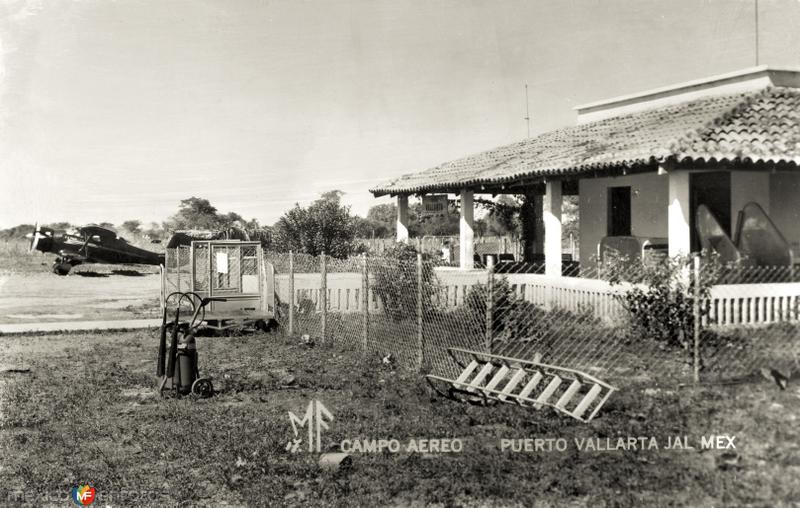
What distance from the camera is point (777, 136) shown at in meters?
11.4

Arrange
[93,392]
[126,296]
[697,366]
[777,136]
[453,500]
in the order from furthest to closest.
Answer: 1. [126,296]
2. [777,136]
3. [93,392]
4. [697,366]
5. [453,500]

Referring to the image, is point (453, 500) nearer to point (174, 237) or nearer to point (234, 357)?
point (234, 357)

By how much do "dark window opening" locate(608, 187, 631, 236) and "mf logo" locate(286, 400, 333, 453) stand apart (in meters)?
10.2

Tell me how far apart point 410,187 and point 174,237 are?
71.6 ft

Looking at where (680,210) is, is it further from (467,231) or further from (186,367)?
(186,367)

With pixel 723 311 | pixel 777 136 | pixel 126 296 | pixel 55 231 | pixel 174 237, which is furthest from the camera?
pixel 174 237

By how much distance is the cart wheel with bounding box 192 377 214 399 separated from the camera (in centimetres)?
755

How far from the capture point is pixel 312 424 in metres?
6.00

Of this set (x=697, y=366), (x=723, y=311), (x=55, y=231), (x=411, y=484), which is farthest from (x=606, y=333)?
(x=55, y=231)

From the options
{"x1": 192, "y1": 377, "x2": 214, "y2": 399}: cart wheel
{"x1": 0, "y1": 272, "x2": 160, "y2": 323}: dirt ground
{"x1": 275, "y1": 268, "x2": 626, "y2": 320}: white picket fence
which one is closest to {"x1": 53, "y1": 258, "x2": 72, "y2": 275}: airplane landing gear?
{"x1": 0, "y1": 272, "x2": 160, "y2": 323}: dirt ground

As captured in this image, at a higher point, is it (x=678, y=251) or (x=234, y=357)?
(x=678, y=251)

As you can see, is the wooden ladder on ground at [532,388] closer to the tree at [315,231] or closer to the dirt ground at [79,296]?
the dirt ground at [79,296]

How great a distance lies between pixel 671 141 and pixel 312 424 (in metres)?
7.71

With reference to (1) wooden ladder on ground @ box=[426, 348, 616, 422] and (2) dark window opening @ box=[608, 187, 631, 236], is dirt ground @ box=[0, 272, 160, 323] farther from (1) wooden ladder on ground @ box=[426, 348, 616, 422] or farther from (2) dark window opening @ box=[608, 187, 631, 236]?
(1) wooden ladder on ground @ box=[426, 348, 616, 422]
